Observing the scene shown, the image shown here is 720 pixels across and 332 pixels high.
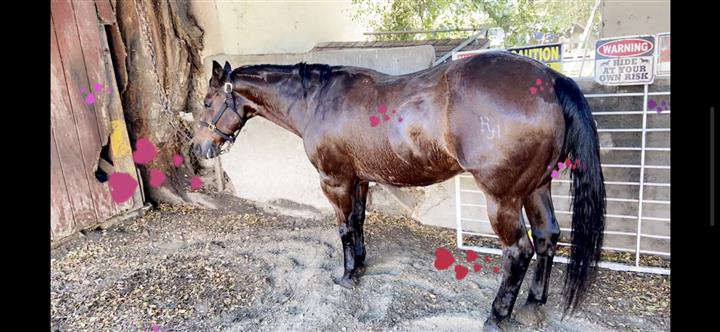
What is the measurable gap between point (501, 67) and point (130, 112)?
12.4 ft

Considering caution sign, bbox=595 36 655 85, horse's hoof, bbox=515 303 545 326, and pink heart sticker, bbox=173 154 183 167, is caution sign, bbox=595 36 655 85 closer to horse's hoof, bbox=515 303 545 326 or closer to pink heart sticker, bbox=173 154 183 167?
horse's hoof, bbox=515 303 545 326

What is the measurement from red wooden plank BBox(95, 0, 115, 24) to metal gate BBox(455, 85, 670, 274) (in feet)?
13.4

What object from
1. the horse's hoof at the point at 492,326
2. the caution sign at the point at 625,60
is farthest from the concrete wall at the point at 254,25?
the horse's hoof at the point at 492,326

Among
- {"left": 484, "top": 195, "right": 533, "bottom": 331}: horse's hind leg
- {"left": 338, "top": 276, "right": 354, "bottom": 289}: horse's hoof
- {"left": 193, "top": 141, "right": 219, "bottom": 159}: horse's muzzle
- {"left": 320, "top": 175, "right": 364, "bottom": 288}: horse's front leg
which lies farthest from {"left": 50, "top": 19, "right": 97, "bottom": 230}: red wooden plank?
{"left": 484, "top": 195, "right": 533, "bottom": 331}: horse's hind leg

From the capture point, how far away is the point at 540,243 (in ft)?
7.55

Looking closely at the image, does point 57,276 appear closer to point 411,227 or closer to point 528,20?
point 411,227

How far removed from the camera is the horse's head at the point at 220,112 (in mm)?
2783

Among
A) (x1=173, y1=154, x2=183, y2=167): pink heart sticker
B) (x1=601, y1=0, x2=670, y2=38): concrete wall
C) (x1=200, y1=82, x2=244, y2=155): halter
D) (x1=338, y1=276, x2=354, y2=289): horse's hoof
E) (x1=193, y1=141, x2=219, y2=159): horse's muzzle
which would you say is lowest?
(x1=338, y1=276, x2=354, y2=289): horse's hoof

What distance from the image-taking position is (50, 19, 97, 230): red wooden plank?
3.49 metres

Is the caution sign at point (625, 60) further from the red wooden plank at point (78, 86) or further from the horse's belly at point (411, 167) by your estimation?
the red wooden plank at point (78, 86)

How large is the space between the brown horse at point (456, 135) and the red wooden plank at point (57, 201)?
1.58 meters

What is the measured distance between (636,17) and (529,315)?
11.1 ft

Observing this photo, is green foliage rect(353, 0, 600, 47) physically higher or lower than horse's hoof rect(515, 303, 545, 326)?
higher

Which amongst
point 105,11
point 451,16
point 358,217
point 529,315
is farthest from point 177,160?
point 451,16
